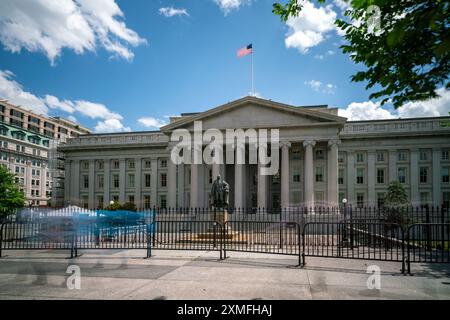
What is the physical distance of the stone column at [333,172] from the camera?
38.0 meters

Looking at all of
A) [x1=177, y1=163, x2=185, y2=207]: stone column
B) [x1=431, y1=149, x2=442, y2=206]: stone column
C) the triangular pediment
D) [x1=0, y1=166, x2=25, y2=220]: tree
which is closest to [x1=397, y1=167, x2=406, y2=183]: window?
[x1=431, y1=149, x2=442, y2=206]: stone column

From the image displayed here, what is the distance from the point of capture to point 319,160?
4472 cm

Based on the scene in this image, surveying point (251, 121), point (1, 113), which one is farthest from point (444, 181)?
point (1, 113)

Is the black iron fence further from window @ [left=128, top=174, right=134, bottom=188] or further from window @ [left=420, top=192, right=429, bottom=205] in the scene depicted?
window @ [left=128, top=174, right=134, bottom=188]

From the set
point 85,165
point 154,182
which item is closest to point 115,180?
point 85,165

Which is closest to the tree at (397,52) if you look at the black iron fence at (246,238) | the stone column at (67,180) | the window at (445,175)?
the black iron fence at (246,238)

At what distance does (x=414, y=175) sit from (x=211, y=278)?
5091 cm

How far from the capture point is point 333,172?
38281 mm

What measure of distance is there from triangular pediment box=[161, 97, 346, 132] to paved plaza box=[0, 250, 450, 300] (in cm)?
3085

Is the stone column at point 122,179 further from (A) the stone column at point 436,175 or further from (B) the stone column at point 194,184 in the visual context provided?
(A) the stone column at point 436,175

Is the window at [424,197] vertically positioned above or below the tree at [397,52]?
below

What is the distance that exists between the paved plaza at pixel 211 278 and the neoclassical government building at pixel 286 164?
29478 mm
